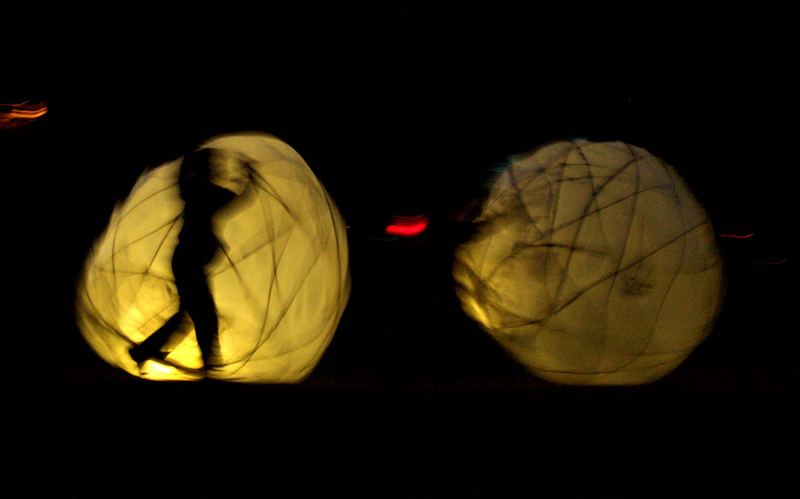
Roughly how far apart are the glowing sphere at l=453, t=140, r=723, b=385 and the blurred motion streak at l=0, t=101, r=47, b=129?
0.64 m

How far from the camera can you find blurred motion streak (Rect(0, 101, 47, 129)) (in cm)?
83

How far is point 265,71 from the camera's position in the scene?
2.84 feet

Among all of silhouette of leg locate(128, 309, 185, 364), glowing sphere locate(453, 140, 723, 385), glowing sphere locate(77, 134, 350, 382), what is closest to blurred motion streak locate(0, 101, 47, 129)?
glowing sphere locate(77, 134, 350, 382)

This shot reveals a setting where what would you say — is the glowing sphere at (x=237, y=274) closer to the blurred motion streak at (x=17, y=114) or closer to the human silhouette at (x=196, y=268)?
the human silhouette at (x=196, y=268)

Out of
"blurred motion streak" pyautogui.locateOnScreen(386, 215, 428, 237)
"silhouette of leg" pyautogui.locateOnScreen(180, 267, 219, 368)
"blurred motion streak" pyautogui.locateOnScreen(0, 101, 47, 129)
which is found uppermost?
"blurred motion streak" pyautogui.locateOnScreen(0, 101, 47, 129)

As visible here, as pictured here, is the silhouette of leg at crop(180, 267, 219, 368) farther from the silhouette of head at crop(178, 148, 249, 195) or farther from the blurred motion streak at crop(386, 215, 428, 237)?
the blurred motion streak at crop(386, 215, 428, 237)

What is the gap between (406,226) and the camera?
0.84 meters

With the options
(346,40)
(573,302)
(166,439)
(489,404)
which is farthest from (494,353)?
(346,40)

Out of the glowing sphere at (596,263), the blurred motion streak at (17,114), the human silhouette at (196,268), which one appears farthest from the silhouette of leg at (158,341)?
the blurred motion streak at (17,114)

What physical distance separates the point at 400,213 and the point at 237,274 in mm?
340

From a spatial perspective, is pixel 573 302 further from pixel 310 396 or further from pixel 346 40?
pixel 346 40

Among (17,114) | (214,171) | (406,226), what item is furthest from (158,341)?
(17,114)

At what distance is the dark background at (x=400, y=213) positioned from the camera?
26.6 inches

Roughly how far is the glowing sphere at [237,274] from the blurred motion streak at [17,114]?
34 centimetres
